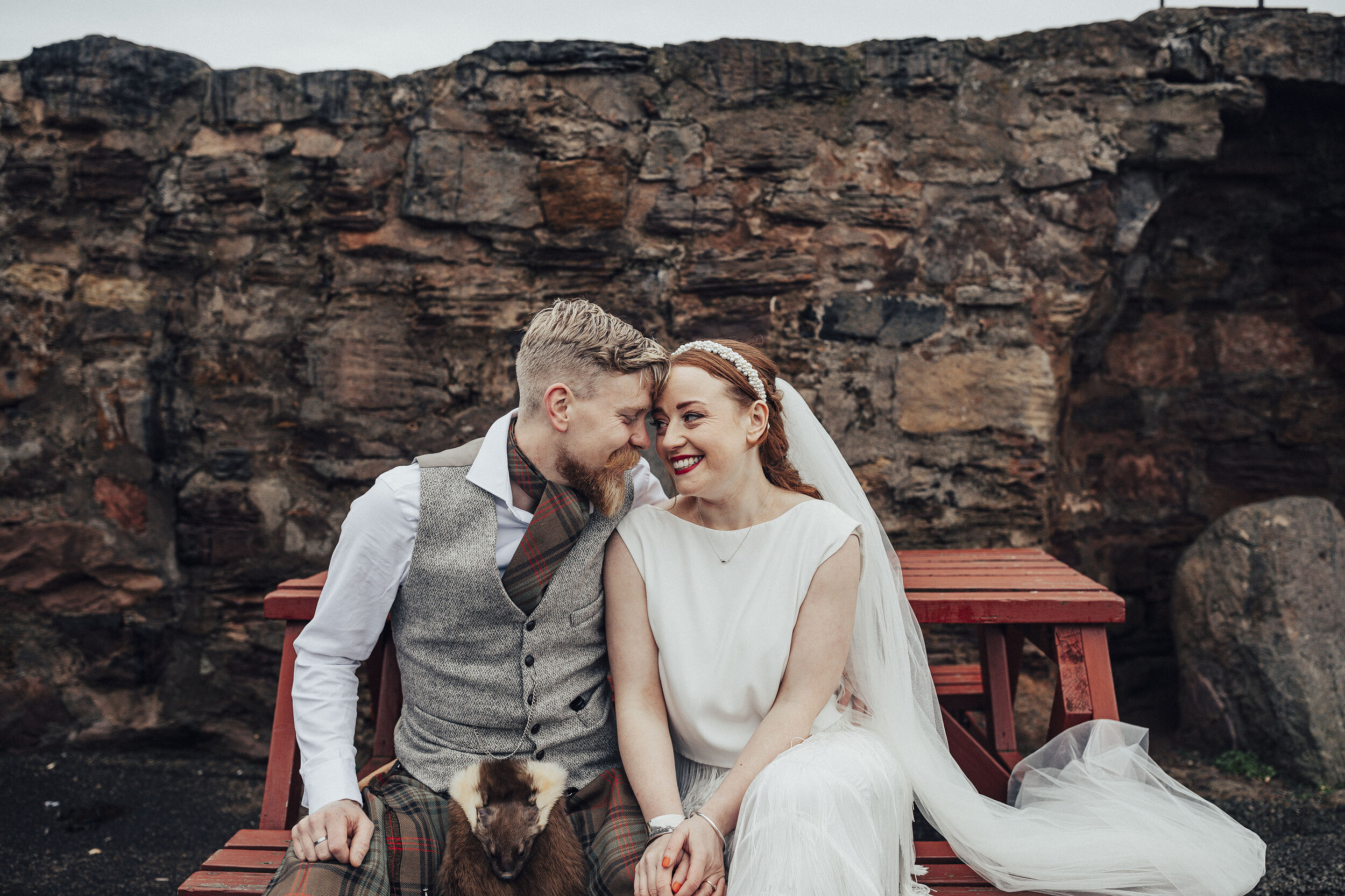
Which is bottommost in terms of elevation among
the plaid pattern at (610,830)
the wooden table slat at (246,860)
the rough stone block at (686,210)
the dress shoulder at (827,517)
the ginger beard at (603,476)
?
the wooden table slat at (246,860)

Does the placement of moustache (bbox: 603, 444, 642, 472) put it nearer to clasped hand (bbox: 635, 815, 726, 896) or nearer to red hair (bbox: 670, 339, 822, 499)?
red hair (bbox: 670, 339, 822, 499)

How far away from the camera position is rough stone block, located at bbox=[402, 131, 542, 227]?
3.39 m

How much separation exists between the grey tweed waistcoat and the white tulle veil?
67 cm

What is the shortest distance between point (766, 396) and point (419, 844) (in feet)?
4.06

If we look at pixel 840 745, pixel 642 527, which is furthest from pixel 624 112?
pixel 840 745

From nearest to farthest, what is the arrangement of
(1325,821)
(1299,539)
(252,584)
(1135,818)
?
(1135,818), (1325,821), (1299,539), (252,584)

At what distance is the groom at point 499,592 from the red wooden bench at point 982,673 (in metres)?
0.28

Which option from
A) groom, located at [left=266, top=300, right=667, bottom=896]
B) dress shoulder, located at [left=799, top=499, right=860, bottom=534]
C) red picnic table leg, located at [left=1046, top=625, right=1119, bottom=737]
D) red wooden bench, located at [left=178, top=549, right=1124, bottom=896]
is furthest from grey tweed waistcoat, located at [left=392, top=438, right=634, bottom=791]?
red picnic table leg, located at [left=1046, top=625, right=1119, bottom=737]

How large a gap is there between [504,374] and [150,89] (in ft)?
5.64

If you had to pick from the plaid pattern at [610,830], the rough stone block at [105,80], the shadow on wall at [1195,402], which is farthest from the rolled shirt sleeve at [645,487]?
the rough stone block at [105,80]

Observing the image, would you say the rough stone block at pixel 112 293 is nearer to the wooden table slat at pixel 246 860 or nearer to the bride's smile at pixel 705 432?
the wooden table slat at pixel 246 860

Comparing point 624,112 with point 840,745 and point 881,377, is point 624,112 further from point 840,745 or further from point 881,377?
point 840,745

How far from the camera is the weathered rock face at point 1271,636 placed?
10.3 feet

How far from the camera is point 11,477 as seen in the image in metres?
3.46
